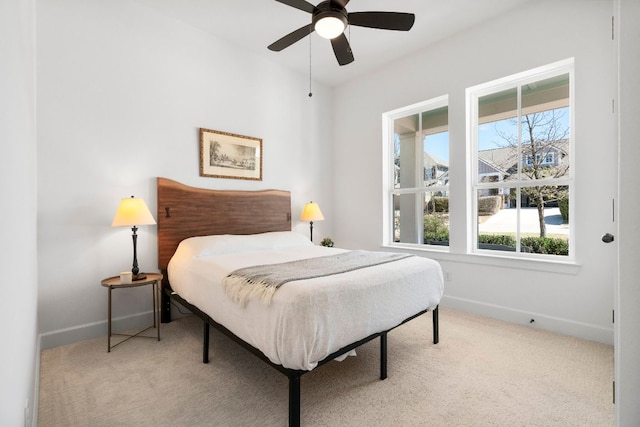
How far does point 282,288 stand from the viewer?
1632 mm

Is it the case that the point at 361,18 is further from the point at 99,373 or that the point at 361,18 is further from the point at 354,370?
the point at 99,373

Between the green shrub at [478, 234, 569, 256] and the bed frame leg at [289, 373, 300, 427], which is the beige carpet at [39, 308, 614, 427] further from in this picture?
the green shrub at [478, 234, 569, 256]

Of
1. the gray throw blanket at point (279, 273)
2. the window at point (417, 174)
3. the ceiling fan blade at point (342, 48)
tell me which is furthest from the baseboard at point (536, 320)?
the ceiling fan blade at point (342, 48)

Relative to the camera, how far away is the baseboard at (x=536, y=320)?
256cm

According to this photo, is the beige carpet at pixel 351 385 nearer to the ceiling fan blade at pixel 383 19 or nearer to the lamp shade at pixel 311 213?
the lamp shade at pixel 311 213

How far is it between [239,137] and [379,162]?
1927mm

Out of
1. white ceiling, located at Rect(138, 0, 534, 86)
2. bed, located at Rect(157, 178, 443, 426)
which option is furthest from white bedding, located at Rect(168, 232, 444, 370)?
white ceiling, located at Rect(138, 0, 534, 86)

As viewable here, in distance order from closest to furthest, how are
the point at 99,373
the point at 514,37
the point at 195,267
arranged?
the point at 99,373
the point at 195,267
the point at 514,37

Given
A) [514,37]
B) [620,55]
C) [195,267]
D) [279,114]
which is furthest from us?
[279,114]

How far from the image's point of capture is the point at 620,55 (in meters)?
0.95

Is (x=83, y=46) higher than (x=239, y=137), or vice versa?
(x=83, y=46)

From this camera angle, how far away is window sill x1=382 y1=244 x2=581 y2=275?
9.01ft

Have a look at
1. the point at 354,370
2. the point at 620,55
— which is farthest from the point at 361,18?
the point at 354,370

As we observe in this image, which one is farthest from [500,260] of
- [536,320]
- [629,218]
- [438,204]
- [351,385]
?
[629,218]
